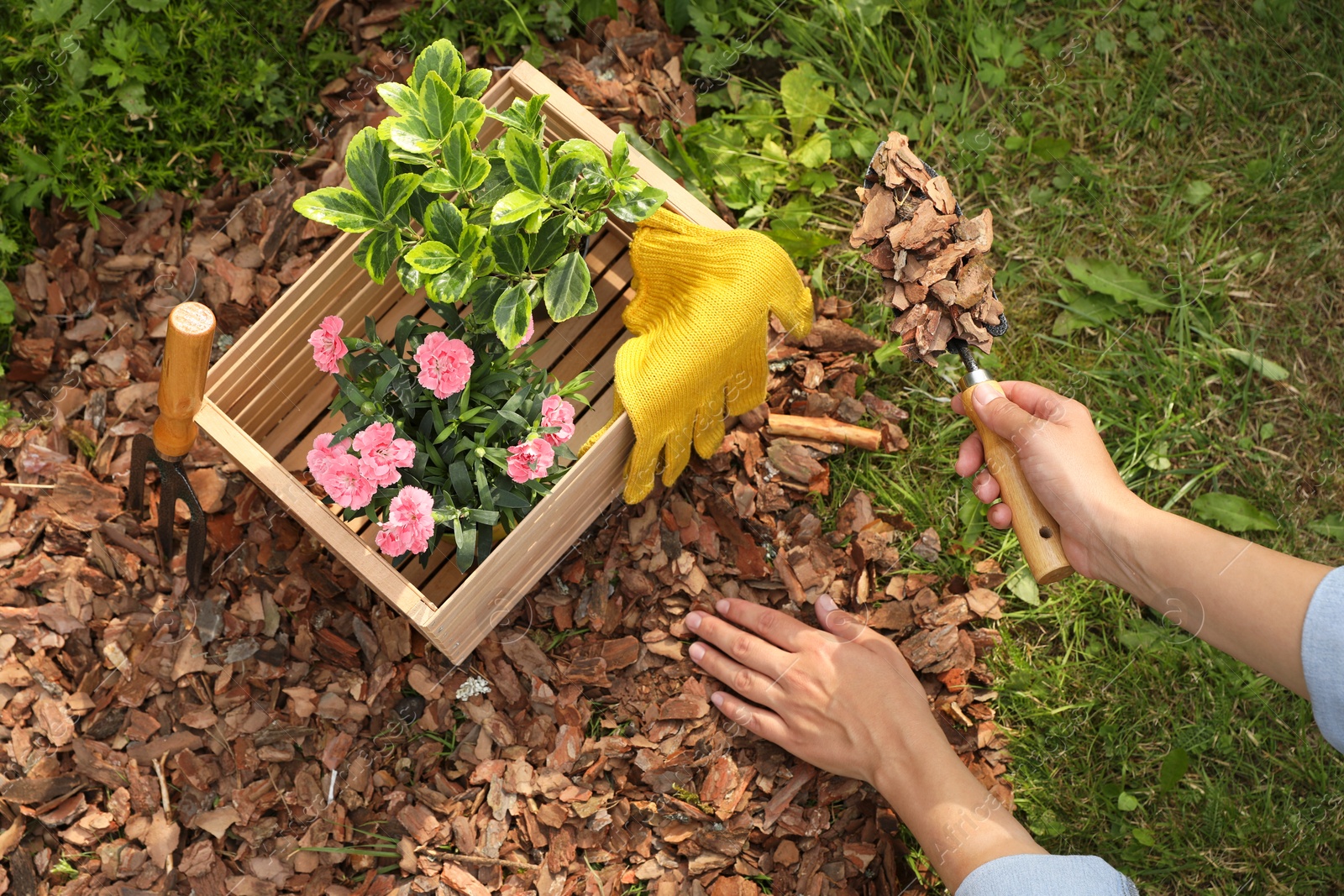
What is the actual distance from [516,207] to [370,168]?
26cm

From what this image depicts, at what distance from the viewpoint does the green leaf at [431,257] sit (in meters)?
1.58

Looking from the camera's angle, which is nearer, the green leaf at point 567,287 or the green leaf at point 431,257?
the green leaf at point 431,257

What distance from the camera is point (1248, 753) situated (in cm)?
235

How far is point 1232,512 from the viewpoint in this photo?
2.42 metres

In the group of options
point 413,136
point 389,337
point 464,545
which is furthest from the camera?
point 389,337

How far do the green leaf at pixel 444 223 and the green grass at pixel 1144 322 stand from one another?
0.98 m

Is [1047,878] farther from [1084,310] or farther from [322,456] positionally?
[322,456]

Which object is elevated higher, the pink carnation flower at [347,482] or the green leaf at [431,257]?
the green leaf at [431,257]

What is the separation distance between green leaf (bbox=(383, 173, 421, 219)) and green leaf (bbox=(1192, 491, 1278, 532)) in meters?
2.05

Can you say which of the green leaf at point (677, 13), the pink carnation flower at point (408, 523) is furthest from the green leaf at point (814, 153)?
the pink carnation flower at point (408, 523)

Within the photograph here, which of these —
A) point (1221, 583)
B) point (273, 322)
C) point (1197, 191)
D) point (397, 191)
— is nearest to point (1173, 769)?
point (1221, 583)

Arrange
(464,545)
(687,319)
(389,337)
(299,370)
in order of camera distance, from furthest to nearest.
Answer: (389,337) < (299,370) < (687,319) < (464,545)

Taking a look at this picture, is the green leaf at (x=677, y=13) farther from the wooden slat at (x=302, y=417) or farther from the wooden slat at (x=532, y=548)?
the wooden slat at (x=532, y=548)

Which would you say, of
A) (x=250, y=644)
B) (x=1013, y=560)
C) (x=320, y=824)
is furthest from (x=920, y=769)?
(x=250, y=644)
